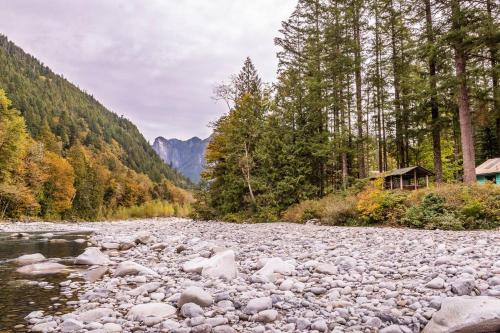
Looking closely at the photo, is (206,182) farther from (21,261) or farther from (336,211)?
(21,261)

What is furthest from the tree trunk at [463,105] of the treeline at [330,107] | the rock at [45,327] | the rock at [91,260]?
the rock at [45,327]

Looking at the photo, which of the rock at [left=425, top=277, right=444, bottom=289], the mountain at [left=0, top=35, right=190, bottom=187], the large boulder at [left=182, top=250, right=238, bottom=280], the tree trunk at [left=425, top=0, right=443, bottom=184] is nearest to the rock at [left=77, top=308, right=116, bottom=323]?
the large boulder at [left=182, top=250, right=238, bottom=280]

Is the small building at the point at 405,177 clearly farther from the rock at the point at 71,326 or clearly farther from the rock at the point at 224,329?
the rock at the point at 71,326

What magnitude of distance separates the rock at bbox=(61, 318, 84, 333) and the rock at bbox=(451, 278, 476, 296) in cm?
421

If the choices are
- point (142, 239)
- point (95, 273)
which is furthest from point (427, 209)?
point (95, 273)

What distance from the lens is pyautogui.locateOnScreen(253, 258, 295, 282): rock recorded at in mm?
5759

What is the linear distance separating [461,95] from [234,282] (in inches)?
567

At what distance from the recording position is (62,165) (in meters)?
51.6

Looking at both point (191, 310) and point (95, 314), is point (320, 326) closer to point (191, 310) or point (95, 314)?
point (191, 310)

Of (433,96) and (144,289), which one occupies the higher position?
(433,96)

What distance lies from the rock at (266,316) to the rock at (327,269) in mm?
2205

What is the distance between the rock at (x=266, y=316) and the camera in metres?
4.00

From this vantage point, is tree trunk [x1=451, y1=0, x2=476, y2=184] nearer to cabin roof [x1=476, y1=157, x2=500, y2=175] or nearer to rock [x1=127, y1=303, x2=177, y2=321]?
cabin roof [x1=476, y1=157, x2=500, y2=175]

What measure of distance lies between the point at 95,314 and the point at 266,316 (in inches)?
78.2
